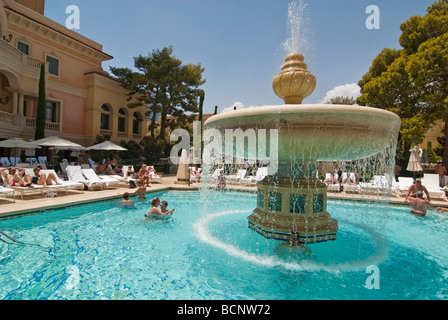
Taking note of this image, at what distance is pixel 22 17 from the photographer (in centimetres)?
1883

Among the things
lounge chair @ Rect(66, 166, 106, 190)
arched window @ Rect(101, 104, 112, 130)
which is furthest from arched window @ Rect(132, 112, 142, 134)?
lounge chair @ Rect(66, 166, 106, 190)

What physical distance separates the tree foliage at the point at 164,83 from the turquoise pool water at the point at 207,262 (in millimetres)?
20488

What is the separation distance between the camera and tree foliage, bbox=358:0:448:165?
15250 millimetres

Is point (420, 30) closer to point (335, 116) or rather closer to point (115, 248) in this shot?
point (335, 116)

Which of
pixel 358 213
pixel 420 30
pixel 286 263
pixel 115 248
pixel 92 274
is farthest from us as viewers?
pixel 420 30

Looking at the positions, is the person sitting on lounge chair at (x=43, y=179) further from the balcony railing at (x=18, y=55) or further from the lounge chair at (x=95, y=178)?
the balcony railing at (x=18, y=55)

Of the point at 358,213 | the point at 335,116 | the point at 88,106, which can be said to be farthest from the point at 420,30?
the point at 88,106

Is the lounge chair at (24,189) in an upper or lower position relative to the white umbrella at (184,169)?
lower

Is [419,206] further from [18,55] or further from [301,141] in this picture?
[18,55]

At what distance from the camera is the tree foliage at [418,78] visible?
15.2 metres

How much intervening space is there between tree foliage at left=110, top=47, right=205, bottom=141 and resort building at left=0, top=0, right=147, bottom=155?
7.80ft

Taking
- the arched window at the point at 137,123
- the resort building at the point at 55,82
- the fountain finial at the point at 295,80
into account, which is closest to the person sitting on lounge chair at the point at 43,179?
the fountain finial at the point at 295,80
